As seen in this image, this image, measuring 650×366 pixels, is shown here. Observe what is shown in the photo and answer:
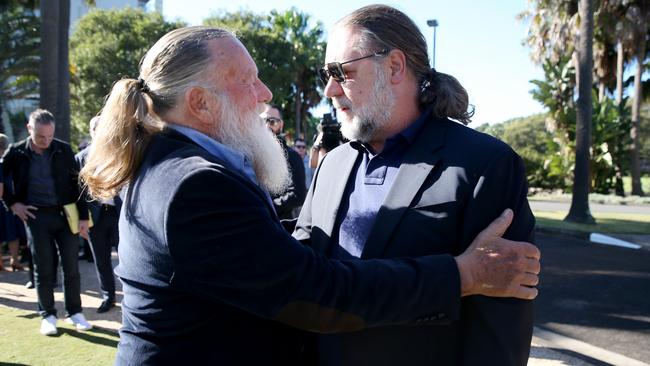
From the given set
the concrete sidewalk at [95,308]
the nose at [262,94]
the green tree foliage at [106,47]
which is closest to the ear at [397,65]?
the nose at [262,94]

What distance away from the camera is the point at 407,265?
1.62 meters

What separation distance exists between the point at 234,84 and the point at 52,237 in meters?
4.31

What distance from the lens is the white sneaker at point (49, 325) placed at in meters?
4.99

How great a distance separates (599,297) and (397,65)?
227 inches

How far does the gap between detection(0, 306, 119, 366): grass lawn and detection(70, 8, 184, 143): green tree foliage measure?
21746 mm

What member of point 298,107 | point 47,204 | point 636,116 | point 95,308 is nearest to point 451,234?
point 47,204

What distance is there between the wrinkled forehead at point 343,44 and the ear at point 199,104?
0.65 meters

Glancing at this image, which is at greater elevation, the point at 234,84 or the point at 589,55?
the point at 589,55

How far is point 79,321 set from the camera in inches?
204

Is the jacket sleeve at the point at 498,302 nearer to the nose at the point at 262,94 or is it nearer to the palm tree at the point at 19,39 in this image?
the nose at the point at 262,94

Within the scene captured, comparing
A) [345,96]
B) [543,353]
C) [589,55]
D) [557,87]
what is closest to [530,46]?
[557,87]

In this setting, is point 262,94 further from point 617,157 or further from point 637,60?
point 637,60

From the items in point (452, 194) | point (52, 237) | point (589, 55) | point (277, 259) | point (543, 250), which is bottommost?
point (543, 250)

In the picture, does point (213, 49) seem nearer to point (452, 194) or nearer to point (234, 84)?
point (234, 84)
